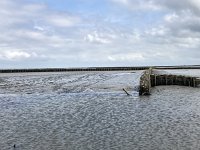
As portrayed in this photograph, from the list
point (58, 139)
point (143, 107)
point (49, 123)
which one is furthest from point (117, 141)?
point (143, 107)

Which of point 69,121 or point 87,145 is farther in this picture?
point 69,121

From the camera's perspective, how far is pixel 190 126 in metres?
26.7

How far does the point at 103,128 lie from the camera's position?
85.7 ft

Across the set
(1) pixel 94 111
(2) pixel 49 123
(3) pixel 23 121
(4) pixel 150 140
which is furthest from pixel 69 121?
(4) pixel 150 140

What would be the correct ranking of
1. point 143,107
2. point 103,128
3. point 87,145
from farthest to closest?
1. point 143,107
2. point 103,128
3. point 87,145

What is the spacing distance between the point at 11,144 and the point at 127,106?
17.7m

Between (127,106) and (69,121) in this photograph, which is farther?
(127,106)

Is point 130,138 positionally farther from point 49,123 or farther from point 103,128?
point 49,123

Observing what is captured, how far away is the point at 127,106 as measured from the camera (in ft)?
124

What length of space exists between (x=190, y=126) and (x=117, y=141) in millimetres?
6731

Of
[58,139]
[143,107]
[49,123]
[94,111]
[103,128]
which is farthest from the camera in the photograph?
[143,107]

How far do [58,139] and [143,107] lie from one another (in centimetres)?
1560

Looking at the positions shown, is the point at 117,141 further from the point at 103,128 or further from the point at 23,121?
the point at 23,121

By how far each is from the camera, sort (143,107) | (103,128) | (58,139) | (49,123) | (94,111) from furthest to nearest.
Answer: (143,107), (94,111), (49,123), (103,128), (58,139)
